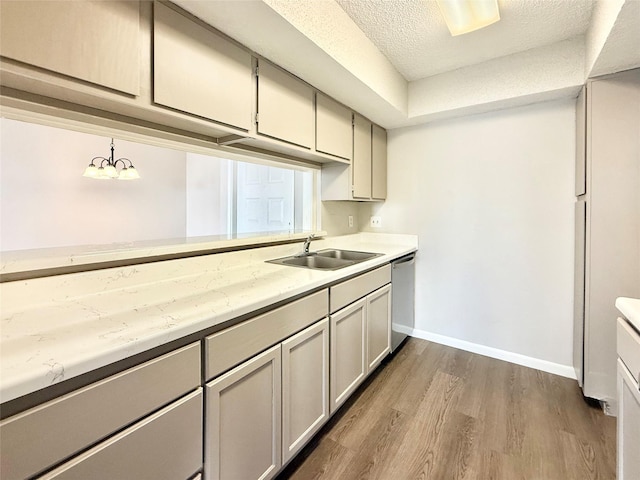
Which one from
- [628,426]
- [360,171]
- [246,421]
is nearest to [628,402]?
[628,426]

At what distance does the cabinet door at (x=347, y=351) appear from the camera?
1616 millimetres

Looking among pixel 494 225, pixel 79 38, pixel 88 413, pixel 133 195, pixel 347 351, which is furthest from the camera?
pixel 133 195

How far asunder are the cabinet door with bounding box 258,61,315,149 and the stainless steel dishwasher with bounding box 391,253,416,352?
1258mm

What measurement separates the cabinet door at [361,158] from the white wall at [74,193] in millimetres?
2027

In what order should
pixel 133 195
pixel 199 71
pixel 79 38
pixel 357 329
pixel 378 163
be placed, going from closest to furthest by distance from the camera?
1. pixel 79 38
2. pixel 199 71
3. pixel 357 329
4. pixel 378 163
5. pixel 133 195

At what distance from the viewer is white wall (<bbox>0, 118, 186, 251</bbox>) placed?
2.06 metres

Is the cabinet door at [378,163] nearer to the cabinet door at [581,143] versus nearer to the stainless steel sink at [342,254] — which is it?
the stainless steel sink at [342,254]

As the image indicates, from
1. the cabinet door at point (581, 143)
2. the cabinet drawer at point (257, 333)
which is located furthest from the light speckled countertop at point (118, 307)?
the cabinet door at point (581, 143)

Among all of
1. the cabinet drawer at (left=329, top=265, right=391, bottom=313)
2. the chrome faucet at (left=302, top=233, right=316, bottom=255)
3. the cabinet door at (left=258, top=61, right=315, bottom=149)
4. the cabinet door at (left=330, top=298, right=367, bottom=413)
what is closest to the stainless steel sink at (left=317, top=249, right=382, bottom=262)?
the chrome faucet at (left=302, top=233, right=316, bottom=255)

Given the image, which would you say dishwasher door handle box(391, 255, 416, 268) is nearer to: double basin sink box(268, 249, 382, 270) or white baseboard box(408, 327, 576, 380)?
double basin sink box(268, 249, 382, 270)

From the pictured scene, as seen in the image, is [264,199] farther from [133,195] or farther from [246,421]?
[246,421]

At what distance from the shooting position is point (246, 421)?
1098mm

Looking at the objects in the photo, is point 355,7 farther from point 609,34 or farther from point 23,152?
point 23,152

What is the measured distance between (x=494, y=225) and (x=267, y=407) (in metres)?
2.26
